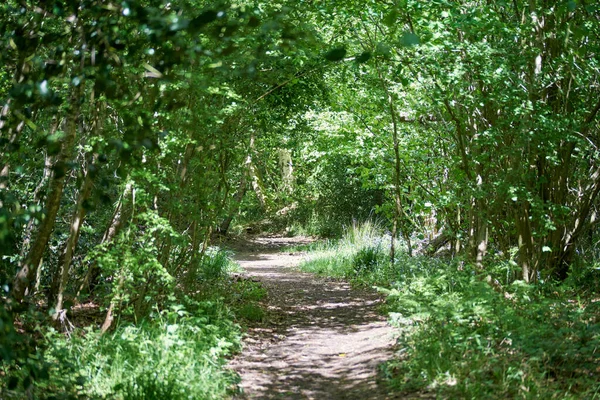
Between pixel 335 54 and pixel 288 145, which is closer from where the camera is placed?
pixel 335 54

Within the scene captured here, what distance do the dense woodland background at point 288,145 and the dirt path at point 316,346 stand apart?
33 centimetres

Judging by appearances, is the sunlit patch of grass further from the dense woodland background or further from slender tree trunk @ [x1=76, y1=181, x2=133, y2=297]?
slender tree trunk @ [x1=76, y1=181, x2=133, y2=297]

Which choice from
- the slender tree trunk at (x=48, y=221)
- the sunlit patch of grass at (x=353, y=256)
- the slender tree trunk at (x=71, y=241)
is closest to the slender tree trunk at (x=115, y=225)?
the slender tree trunk at (x=71, y=241)

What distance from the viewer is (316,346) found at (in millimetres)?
7238

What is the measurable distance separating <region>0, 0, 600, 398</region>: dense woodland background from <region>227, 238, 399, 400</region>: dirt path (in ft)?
1.07

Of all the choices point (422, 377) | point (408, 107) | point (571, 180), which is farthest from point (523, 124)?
point (408, 107)

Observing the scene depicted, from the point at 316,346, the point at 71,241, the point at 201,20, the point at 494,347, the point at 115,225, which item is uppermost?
A: the point at 201,20

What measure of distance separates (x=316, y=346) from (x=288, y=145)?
5559 mm

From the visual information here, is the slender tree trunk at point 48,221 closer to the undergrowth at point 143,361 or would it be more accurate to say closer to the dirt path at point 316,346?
the undergrowth at point 143,361

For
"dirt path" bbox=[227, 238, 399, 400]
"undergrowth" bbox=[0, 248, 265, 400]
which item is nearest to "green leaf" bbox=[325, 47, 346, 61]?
"undergrowth" bbox=[0, 248, 265, 400]

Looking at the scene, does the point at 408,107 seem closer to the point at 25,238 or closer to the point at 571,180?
the point at 571,180

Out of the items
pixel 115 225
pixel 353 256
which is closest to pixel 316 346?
pixel 115 225

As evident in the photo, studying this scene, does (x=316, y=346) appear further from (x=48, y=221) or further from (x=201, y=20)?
(x=201, y=20)

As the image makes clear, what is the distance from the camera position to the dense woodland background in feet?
12.6
